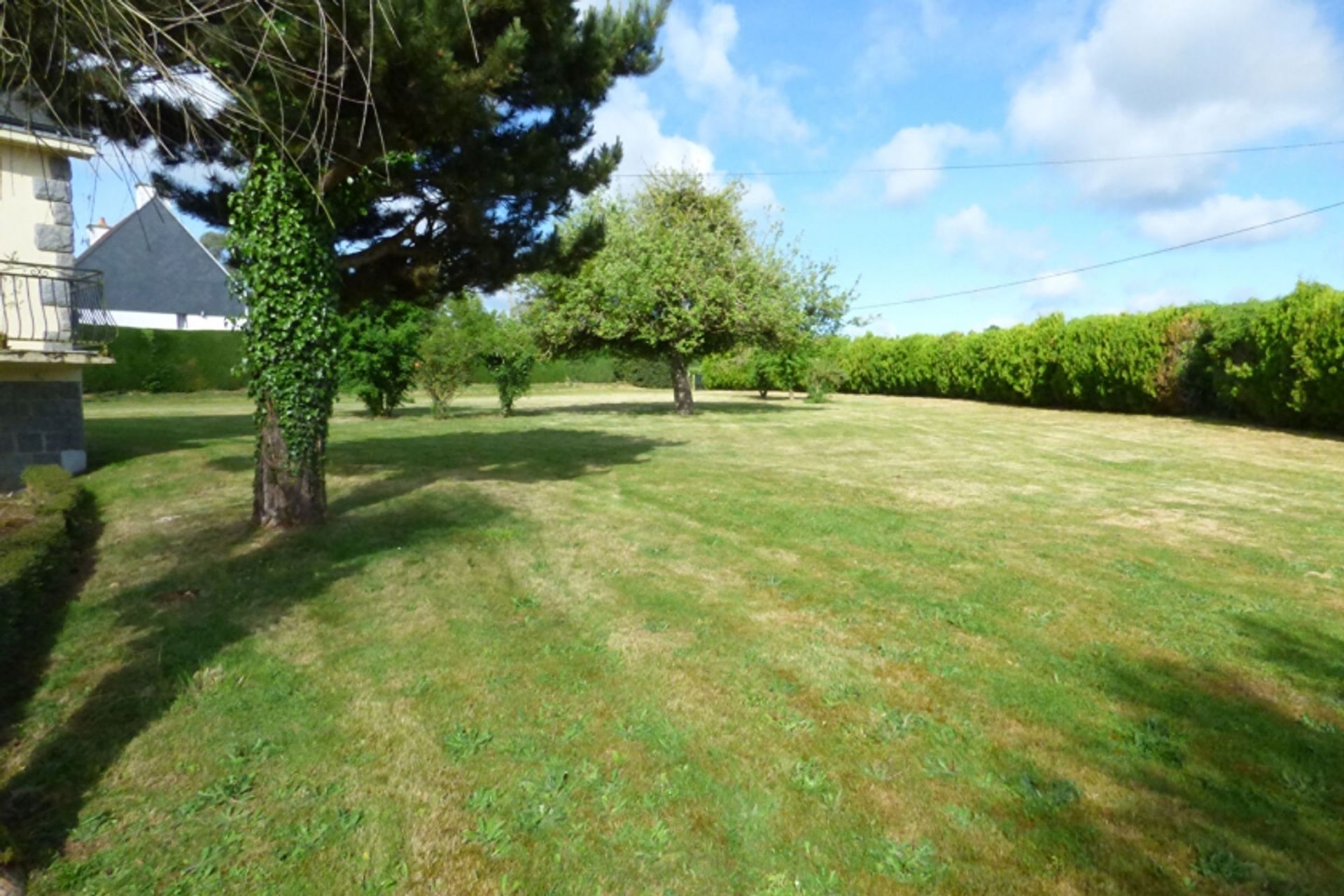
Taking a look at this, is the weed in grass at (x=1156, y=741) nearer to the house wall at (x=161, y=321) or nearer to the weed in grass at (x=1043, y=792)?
the weed in grass at (x=1043, y=792)

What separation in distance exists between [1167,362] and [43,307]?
80.3ft

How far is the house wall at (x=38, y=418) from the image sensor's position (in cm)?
1021

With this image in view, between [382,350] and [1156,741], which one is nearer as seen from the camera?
[1156,741]

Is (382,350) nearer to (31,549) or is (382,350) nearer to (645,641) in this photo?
(31,549)

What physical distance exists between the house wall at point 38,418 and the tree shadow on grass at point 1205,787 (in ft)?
39.5

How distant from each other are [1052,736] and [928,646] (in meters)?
1.09

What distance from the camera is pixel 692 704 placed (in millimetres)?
4004

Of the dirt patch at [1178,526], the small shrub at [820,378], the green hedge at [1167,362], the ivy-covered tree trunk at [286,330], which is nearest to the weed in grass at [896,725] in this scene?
the dirt patch at [1178,526]

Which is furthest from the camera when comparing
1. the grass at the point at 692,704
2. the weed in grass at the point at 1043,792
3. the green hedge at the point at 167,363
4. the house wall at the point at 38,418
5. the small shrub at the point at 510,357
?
the green hedge at the point at 167,363

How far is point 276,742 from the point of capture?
3.66 metres

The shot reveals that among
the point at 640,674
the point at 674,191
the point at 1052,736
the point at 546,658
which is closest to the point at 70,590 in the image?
the point at 546,658

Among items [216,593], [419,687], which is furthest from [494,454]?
[419,687]

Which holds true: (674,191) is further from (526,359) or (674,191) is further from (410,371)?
(410,371)

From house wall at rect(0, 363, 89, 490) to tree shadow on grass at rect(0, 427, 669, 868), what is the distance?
1.99 m
